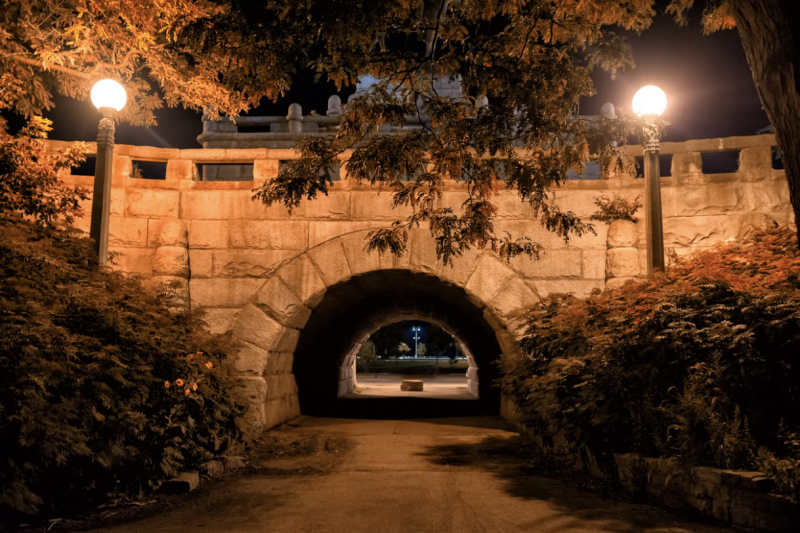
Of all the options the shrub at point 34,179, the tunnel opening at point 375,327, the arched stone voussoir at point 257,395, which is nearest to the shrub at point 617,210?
the tunnel opening at point 375,327

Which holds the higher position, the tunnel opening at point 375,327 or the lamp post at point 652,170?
the lamp post at point 652,170

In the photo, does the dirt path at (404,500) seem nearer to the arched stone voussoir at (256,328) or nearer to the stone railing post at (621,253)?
→ the arched stone voussoir at (256,328)

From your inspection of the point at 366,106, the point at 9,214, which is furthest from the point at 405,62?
the point at 9,214

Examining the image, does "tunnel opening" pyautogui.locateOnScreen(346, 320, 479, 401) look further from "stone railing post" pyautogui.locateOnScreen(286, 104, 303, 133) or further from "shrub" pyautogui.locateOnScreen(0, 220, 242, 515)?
"shrub" pyautogui.locateOnScreen(0, 220, 242, 515)

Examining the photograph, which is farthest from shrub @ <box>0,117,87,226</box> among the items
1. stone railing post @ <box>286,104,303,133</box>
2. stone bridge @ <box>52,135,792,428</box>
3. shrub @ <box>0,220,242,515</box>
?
stone railing post @ <box>286,104,303,133</box>

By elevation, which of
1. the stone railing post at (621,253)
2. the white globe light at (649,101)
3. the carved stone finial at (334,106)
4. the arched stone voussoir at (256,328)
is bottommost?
the arched stone voussoir at (256,328)

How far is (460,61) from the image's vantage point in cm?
733

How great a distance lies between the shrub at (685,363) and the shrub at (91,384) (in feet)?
12.7

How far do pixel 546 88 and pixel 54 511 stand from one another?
19.6ft

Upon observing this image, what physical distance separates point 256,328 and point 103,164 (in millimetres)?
3029

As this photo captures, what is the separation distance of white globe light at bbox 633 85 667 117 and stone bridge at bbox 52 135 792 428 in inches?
71.0

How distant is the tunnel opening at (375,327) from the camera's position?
11469 millimetres

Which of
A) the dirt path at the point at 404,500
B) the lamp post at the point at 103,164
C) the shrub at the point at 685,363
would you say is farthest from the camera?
the lamp post at the point at 103,164

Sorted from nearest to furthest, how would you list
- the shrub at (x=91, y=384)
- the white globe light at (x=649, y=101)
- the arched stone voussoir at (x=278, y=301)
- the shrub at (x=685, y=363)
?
1. the shrub at (x=91, y=384)
2. the shrub at (x=685, y=363)
3. the white globe light at (x=649, y=101)
4. the arched stone voussoir at (x=278, y=301)
